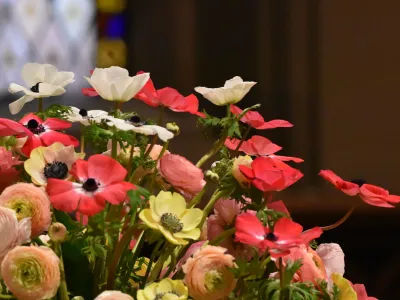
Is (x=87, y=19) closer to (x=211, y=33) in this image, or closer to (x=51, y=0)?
(x=51, y=0)

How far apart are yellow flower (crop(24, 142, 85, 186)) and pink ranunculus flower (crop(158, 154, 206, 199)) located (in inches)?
3.5

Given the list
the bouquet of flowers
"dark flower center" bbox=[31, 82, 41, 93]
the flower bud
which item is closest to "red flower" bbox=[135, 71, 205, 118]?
the bouquet of flowers

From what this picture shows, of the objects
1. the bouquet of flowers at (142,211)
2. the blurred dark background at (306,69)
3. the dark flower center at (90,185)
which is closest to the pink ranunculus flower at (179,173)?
the bouquet of flowers at (142,211)

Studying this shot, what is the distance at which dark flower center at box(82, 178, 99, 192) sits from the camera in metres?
0.65

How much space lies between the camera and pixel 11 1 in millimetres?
4270

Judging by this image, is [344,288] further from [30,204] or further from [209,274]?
[30,204]

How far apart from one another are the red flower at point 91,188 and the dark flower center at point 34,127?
10 centimetres

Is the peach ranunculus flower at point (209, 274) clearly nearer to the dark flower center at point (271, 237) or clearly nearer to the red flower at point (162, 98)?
the dark flower center at point (271, 237)

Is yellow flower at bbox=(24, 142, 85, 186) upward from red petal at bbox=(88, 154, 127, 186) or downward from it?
downward

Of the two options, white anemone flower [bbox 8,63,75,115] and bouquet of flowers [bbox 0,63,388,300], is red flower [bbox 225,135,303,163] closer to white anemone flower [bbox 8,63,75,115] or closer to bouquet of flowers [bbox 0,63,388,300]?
bouquet of flowers [bbox 0,63,388,300]

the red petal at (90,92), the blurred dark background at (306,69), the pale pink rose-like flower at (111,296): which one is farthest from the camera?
the blurred dark background at (306,69)

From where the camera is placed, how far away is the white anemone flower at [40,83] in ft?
2.61

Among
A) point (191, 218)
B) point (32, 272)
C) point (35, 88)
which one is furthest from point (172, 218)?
point (35, 88)

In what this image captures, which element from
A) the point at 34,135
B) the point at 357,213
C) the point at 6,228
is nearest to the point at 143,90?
the point at 34,135
